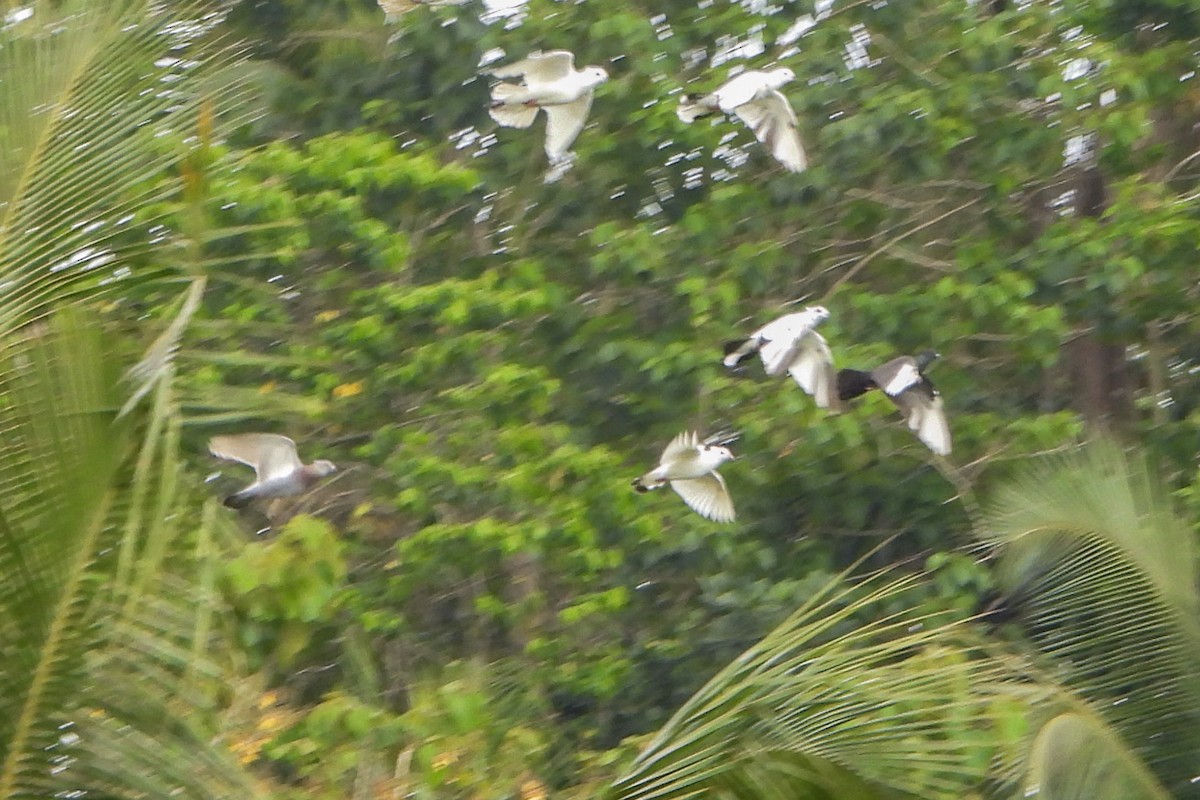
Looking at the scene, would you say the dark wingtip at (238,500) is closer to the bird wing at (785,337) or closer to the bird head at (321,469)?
the bird head at (321,469)

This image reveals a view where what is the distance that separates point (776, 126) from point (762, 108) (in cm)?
9

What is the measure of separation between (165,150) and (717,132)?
12.4 feet

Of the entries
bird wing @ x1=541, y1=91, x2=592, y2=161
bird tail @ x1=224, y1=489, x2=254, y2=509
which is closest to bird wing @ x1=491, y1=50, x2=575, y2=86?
bird wing @ x1=541, y1=91, x2=592, y2=161

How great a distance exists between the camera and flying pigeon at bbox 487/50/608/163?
5.52 meters

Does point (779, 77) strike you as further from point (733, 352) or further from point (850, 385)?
point (850, 385)

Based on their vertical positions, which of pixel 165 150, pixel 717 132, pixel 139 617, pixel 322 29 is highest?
pixel 165 150

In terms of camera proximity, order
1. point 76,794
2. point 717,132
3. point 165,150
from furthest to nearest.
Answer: point 717,132 < point 165,150 < point 76,794

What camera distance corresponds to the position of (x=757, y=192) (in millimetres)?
6066

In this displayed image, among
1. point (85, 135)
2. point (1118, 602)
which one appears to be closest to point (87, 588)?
point (85, 135)

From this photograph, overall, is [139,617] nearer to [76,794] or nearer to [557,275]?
[76,794]

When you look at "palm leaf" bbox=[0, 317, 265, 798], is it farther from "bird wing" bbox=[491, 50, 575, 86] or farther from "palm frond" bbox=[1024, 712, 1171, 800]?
"bird wing" bbox=[491, 50, 575, 86]

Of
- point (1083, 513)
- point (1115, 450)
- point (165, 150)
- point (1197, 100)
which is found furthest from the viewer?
point (1197, 100)

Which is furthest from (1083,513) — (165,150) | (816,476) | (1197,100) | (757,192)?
(1197,100)

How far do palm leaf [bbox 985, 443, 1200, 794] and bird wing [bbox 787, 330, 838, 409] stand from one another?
43.4 inches
